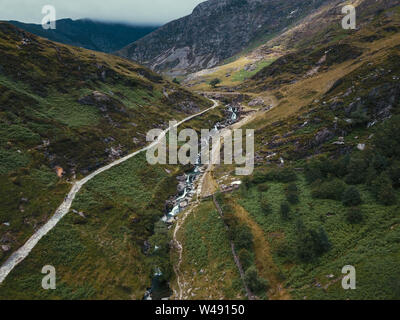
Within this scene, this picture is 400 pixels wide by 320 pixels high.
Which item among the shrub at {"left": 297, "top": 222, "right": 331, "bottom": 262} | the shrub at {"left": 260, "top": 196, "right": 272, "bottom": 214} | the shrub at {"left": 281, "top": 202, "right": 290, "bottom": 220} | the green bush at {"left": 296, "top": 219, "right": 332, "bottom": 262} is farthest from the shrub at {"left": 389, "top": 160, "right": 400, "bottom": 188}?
the shrub at {"left": 260, "top": 196, "right": 272, "bottom": 214}

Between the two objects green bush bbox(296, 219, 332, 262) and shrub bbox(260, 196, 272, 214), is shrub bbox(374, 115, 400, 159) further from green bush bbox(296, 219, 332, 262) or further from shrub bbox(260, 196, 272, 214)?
shrub bbox(260, 196, 272, 214)

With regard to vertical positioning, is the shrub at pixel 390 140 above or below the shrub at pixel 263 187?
above

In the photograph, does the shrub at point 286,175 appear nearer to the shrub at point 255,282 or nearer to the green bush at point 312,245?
the green bush at point 312,245

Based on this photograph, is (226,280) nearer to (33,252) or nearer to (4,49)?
(33,252)

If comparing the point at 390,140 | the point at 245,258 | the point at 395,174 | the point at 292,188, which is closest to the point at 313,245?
the point at 245,258

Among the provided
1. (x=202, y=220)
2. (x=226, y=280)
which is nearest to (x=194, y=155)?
(x=202, y=220)

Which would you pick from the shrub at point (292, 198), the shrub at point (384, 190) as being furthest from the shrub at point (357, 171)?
the shrub at point (292, 198)

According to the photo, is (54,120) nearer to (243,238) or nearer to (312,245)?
(243,238)
